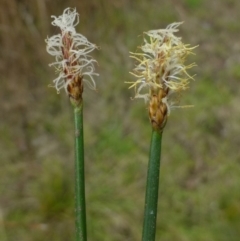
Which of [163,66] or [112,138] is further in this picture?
[112,138]

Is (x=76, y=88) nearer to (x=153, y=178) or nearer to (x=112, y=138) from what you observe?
(x=153, y=178)

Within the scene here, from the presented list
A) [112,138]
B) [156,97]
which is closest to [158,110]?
[156,97]

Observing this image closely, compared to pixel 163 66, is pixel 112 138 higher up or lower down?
lower down

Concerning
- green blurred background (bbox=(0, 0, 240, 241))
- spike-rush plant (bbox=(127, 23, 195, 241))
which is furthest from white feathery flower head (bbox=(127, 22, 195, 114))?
green blurred background (bbox=(0, 0, 240, 241))

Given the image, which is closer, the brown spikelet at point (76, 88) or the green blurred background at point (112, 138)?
the brown spikelet at point (76, 88)

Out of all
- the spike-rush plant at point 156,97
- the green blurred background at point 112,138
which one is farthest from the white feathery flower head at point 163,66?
the green blurred background at point 112,138

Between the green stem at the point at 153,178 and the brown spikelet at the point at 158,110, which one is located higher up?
the brown spikelet at the point at 158,110

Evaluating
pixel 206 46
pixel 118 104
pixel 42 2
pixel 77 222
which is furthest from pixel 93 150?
pixel 77 222

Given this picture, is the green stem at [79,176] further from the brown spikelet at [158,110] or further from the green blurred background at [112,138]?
the green blurred background at [112,138]
